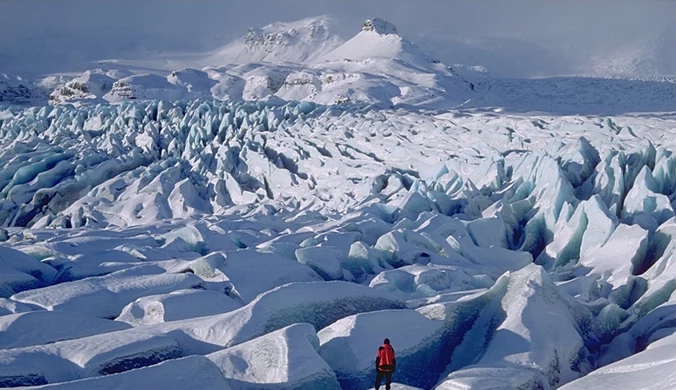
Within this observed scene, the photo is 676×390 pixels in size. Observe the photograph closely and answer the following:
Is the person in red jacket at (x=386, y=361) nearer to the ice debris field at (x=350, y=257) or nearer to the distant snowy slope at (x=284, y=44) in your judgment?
the ice debris field at (x=350, y=257)

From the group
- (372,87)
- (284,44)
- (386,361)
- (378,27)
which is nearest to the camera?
(386,361)

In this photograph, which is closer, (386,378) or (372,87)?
(386,378)

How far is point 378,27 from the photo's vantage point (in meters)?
61.8

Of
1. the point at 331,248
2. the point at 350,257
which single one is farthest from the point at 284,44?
the point at 350,257

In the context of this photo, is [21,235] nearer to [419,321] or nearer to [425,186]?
[425,186]

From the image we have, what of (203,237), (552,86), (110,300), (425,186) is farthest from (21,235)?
(552,86)

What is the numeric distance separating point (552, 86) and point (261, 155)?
32.2m

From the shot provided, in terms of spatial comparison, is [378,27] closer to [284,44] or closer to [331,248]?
[284,44]

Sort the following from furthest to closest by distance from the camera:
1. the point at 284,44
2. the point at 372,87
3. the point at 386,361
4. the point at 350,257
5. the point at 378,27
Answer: the point at 284,44 → the point at 378,27 → the point at 372,87 → the point at 350,257 → the point at 386,361

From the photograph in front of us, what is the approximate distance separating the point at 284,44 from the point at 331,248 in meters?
77.9

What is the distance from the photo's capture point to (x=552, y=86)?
144 ft

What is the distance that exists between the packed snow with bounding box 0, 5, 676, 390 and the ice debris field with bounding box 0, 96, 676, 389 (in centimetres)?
2

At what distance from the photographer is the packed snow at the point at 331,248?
4477 millimetres

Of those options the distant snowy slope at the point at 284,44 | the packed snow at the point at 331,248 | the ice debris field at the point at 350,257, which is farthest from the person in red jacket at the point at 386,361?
the distant snowy slope at the point at 284,44
